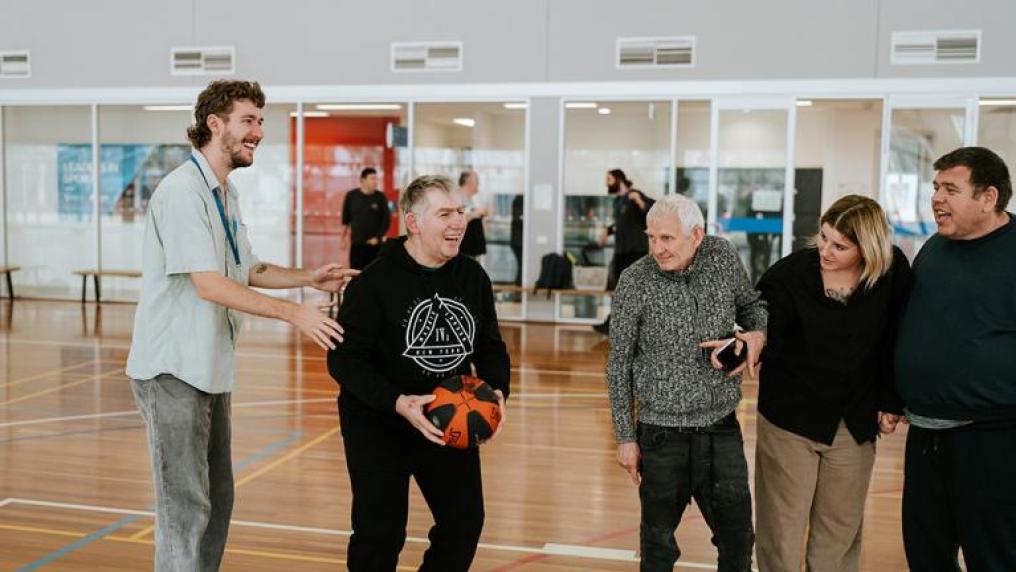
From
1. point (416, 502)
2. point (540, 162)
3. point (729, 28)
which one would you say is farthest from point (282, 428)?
point (729, 28)

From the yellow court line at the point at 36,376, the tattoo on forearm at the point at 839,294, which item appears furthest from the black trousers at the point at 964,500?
the yellow court line at the point at 36,376

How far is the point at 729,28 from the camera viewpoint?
1177cm

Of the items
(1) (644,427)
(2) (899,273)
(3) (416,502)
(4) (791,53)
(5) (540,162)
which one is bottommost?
(3) (416,502)

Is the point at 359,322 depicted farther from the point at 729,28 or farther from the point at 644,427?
the point at 729,28

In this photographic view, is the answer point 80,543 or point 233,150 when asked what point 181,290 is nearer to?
point 233,150

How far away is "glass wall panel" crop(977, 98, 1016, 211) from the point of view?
11.5m

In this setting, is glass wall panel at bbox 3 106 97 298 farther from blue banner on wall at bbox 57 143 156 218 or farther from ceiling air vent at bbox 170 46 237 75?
ceiling air vent at bbox 170 46 237 75

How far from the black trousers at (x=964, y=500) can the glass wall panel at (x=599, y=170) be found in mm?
9173

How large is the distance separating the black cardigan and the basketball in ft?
3.49

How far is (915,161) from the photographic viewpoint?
38.8 ft

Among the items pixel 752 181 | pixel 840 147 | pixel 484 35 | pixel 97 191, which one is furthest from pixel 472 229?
pixel 840 147

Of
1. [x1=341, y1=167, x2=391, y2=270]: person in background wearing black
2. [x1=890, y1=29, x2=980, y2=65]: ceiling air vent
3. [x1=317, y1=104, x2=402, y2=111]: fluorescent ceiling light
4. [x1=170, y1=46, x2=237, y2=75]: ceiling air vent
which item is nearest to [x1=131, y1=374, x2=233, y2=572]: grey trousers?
[x1=341, y1=167, x2=391, y2=270]: person in background wearing black

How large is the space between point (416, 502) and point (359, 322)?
2.34m

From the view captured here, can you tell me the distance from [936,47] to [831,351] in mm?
9615
